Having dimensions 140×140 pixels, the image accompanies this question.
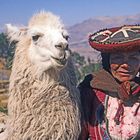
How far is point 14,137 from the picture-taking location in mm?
2781

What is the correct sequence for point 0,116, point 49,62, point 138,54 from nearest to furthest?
point 49,62 < point 138,54 < point 0,116

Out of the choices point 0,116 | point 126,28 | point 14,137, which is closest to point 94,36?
point 126,28

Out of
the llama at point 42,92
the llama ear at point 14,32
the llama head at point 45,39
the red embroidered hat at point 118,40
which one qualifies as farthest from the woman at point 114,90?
the llama ear at point 14,32

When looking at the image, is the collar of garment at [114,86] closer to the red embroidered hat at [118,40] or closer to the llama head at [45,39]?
the red embroidered hat at [118,40]

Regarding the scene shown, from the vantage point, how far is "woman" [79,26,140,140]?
2820mm

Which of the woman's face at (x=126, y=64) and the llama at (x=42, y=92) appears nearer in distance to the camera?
the llama at (x=42, y=92)

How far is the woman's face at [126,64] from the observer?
283cm

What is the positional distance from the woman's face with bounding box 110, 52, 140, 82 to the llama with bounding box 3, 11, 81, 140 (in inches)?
11.8

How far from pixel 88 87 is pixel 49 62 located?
496mm

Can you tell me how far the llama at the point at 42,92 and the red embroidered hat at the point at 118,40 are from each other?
9.4 inches

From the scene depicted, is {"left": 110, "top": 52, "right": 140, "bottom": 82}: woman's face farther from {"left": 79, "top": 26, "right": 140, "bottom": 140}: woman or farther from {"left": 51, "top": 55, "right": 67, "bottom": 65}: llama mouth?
{"left": 51, "top": 55, "right": 67, "bottom": 65}: llama mouth

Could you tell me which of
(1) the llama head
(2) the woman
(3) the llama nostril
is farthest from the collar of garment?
(3) the llama nostril

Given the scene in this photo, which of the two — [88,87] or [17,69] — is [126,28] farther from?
[17,69]

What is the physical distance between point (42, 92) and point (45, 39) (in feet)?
1.12
